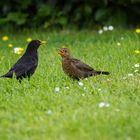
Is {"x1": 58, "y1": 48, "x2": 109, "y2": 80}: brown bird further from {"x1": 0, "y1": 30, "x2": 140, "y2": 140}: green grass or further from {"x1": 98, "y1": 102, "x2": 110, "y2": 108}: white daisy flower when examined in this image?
{"x1": 98, "y1": 102, "x2": 110, "y2": 108}: white daisy flower

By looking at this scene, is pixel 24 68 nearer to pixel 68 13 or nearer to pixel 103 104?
pixel 103 104

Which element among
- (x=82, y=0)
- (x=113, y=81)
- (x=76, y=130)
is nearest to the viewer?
(x=76, y=130)

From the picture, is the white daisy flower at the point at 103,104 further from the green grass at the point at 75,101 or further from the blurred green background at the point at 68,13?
the blurred green background at the point at 68,13

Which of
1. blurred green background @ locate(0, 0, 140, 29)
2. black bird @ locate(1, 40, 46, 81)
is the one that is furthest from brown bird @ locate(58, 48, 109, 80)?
blurred green background @ locate(0, 0, 140, 29)

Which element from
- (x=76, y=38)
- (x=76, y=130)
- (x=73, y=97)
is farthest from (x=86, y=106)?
(x=76, y=38)

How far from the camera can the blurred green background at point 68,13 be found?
1176 cm

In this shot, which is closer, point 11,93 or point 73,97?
point 73,97

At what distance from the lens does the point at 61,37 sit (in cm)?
1107

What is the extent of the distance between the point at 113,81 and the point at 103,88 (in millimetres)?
459

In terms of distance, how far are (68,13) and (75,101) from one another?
626cm

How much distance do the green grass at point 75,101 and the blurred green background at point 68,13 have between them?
2.14 meters

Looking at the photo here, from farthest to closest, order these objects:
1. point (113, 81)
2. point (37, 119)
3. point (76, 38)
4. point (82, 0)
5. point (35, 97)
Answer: point (82, 0)
point (76, 38)
point (113, 81)
point (35, 97)
point (37, 119)

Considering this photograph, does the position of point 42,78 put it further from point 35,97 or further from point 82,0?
point 82,0

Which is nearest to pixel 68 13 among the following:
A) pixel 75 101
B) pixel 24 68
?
pixel 24 68
